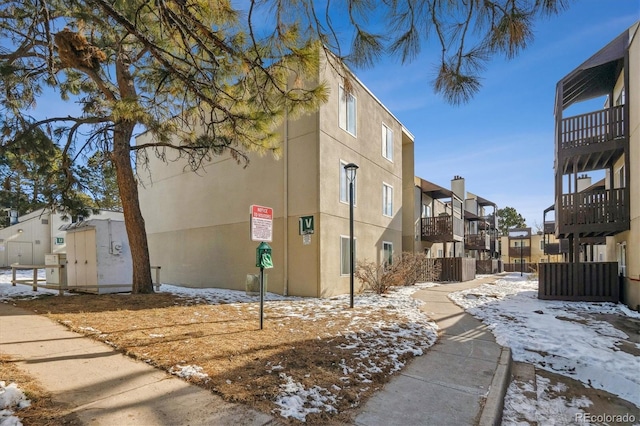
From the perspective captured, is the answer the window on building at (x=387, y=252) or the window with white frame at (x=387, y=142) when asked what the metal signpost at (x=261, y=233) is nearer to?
the window on building at (x=387, y=252)

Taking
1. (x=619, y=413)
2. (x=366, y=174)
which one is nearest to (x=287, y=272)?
(x=366, y=174)

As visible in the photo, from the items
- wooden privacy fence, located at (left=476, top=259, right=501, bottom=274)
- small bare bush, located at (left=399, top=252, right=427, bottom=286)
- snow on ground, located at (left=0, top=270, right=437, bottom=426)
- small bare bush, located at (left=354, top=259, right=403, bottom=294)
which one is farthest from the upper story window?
wooden privacy fence, located at (left=476, top=259, right=501, bottom=274)

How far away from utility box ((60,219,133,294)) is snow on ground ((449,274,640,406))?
33.9 feet

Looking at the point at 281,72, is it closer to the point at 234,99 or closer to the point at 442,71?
the point at 234,99

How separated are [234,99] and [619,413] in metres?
6.60

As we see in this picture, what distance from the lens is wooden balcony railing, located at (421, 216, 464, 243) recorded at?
1859cm

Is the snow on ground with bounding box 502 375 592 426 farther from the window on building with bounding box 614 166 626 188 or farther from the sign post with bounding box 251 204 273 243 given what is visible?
the window on building with bounding box 614 166 626 188

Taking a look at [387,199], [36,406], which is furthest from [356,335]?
[387,199]

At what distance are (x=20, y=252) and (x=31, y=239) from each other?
114 cm

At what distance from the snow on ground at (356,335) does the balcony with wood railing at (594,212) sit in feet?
18.5

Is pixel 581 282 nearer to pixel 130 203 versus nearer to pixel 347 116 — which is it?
pixel 347 116

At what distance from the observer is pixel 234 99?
5.80m

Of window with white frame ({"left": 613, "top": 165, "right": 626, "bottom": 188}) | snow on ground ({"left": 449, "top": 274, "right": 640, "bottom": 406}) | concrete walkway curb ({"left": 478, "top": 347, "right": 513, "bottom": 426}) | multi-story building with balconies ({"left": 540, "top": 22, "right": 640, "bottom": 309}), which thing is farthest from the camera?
window with white frame ({"left": 613, "top": 165, "right": 626, "bottom": 188})

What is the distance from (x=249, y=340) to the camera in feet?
17.1
